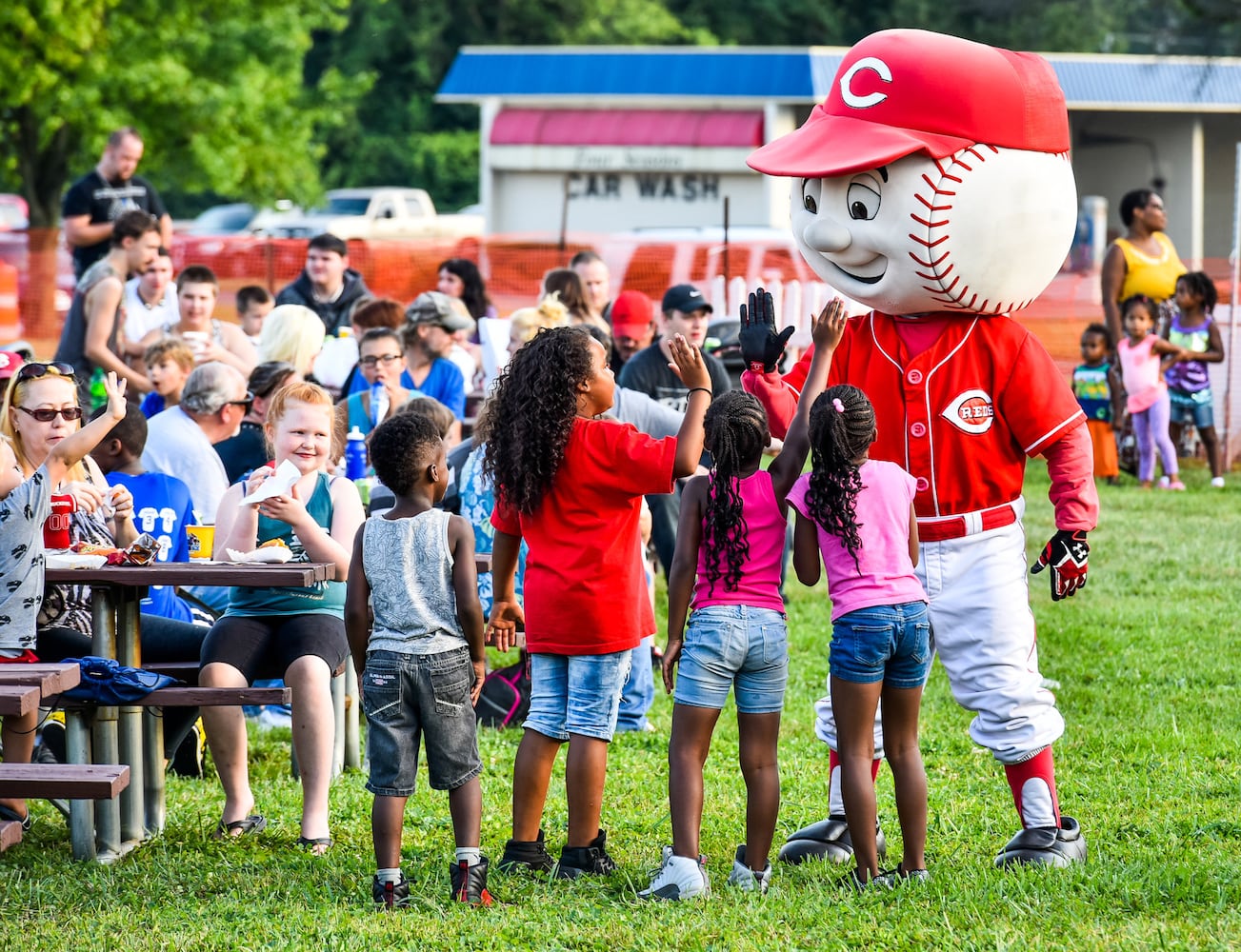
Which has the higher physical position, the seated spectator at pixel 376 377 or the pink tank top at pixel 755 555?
the seated spectator at pixel 376 377

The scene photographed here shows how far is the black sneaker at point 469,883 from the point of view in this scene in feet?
15.4

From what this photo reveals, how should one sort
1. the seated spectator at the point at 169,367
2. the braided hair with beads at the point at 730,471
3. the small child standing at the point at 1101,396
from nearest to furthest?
the braided hair with beads at the point at 730,471 < the seated spectator at the point at 169,367 < the small child standing at the point at 1101,396

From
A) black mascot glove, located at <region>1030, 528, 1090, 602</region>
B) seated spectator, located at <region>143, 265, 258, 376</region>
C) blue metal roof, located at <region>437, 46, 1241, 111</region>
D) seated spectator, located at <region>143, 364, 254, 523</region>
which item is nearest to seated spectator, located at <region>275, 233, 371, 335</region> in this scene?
seated spectator, located at <region>143, 265, 258, 376</region>

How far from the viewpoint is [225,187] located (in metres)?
25.7

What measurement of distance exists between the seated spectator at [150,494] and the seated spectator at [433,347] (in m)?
2.45

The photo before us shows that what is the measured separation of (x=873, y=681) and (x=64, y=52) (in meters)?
21.6

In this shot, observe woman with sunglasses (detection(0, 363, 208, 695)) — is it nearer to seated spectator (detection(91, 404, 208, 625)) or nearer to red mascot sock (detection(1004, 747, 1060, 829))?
seated spectator (detection(91, 404, 208, 625))

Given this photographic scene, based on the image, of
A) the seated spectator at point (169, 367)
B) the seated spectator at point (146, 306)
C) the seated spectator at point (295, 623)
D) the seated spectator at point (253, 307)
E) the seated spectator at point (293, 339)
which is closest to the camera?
the seated spectator at point (295, 623)

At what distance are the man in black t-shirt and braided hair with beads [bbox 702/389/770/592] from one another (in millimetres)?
6931

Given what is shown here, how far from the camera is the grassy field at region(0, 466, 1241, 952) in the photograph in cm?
436

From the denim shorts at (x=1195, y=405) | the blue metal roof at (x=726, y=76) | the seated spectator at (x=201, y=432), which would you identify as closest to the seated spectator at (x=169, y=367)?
the seated spectator at (x=201, y=432)

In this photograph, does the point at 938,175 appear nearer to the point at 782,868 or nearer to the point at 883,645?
the point at 883,645

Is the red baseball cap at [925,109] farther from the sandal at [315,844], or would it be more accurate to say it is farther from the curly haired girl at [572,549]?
the sandal at [315,844]

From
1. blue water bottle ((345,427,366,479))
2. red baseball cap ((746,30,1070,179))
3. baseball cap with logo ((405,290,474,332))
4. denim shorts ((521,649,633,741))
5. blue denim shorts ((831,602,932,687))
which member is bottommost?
denim shorts ((521,649,633,741))
